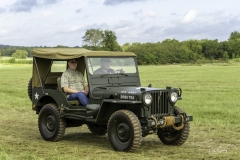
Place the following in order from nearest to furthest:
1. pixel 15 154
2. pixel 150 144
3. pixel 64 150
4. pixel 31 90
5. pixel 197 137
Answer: pixel 15 154, pixel 64 150, pixel 150 144, pixel 197 137, pixel 31 90

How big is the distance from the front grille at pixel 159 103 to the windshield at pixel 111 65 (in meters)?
1.56

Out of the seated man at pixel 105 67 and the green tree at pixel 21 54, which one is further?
the green tree at pixel 21 54

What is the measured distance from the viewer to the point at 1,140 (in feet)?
30.0

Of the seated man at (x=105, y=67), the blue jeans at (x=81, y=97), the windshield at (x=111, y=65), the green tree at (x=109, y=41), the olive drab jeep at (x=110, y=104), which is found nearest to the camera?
the olive drab jeep at (x=110, y=104)

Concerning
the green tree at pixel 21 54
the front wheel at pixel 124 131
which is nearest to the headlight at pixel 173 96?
the front wheel at pixel 124 131

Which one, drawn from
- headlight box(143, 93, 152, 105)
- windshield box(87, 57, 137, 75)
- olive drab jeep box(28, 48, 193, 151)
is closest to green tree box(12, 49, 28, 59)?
olive drab jeep box(28, 48, 193, 151)

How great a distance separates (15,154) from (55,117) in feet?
5.95

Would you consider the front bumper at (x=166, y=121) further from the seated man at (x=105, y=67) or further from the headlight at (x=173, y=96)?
the seated man at (x=105, y=67)

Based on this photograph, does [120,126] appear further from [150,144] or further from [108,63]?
[108,63]

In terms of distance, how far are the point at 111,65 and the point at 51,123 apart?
1.97 meters

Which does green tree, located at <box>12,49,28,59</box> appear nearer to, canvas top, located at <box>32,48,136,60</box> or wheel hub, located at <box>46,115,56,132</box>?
canvas top, located at <box>32,48,136,60</box>

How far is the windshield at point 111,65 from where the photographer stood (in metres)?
8.90

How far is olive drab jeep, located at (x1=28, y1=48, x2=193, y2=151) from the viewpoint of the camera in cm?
773

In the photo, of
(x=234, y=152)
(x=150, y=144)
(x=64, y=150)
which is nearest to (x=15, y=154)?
(x=64, y=150)
